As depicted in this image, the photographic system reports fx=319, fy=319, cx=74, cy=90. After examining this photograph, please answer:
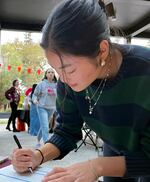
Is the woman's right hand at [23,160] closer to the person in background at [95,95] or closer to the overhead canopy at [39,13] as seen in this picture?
the person in background at [95,95]

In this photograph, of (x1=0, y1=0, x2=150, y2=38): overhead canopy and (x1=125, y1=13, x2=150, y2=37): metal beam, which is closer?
(x1=0, y1=0, x2=150, y2=38): overhead canopy

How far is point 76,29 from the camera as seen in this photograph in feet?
2.11

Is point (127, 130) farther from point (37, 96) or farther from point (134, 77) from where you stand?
point (37, 96)

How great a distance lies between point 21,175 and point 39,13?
5116 mm

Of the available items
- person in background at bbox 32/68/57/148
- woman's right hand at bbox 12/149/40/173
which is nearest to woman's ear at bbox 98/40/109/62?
woman's right hand at bbox 12/149/40/173

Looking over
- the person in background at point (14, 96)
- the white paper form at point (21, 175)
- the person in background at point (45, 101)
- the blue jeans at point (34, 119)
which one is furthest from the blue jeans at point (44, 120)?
the white paper form at point (21, 175)

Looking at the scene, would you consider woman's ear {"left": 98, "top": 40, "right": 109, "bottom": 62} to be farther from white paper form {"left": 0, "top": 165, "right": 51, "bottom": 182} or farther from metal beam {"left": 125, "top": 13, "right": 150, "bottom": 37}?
metal beam {"left": 125, "top": 13, "right": 150, "bottom": 37}

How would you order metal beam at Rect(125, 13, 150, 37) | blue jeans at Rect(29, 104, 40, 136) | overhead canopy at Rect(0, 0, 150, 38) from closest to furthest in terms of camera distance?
blue jeans at Rect(29, 104, 40, 136) < overhead canopy at Rect(0, 0, 150, 38) < metal beam at Rect(125, 13, 150, 37)

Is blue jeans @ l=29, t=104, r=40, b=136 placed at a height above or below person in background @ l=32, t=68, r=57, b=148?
below

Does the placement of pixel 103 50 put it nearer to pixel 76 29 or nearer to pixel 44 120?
pixel 76 29

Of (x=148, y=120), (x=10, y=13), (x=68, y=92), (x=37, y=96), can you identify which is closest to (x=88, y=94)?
(x=68, y=92)

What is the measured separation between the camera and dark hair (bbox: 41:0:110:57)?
2.11 feet

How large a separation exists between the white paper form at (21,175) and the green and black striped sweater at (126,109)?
17 cm

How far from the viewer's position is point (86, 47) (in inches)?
25.9
